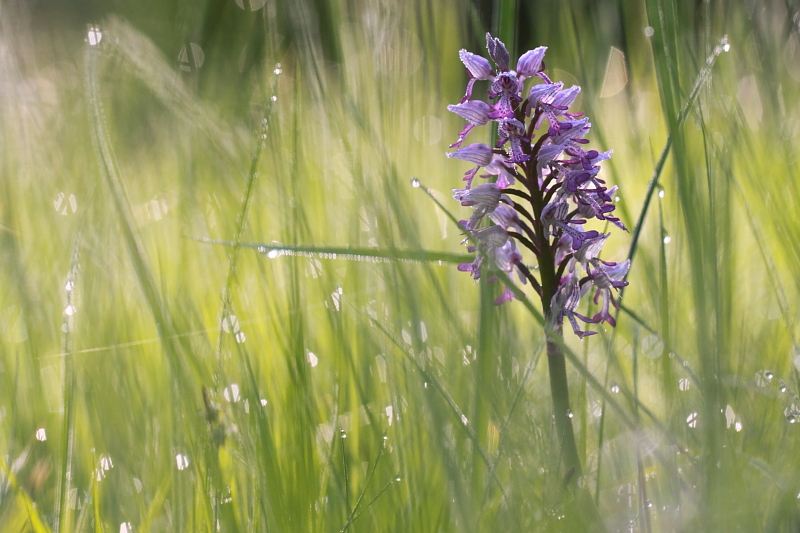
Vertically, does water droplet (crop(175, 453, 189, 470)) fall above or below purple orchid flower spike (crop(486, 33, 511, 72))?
below

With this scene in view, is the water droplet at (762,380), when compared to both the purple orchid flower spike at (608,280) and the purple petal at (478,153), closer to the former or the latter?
the purple orchid flower spike at (608,280)

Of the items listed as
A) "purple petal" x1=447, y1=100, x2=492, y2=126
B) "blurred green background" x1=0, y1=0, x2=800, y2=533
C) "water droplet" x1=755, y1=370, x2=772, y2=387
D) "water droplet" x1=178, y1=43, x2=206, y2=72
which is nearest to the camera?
"blurred green background" x1=0, y1=0, x2=800, y2=533

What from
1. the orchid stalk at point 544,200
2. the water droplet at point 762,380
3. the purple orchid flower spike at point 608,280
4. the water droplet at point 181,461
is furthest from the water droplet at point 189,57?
the water droplet at point 762,380

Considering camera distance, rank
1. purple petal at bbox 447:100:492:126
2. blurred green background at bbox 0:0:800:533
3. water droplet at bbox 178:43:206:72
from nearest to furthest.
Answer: blurred green background at bbox 0:0:800:533
purple petal at bbox 447:100:492:126
water droplet at bbox 178:43:206:72

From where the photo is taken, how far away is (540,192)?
3.44ft

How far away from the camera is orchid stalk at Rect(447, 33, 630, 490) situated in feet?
3.38

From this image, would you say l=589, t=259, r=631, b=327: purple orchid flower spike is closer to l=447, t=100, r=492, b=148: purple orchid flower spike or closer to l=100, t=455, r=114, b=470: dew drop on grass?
l=447, t=100, r=492, b=148: purple orchid flower spike

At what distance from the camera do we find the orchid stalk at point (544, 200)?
1030 millimetres

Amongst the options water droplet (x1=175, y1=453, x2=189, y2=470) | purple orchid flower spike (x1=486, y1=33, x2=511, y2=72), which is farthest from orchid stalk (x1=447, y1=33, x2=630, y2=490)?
water droplet (x1=175, y1=453, x2=189, y2=470)

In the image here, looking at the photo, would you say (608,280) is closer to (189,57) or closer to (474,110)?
(474,110)

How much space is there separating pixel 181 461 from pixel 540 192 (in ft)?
2.44

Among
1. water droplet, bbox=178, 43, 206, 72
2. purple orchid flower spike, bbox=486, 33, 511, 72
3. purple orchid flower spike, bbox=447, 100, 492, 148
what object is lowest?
purple orchid flower spike, bbox=447, 100, 492, 148

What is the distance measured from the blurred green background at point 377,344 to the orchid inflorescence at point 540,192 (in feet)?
0.28

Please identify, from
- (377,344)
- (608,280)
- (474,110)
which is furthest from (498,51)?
(377,344)
